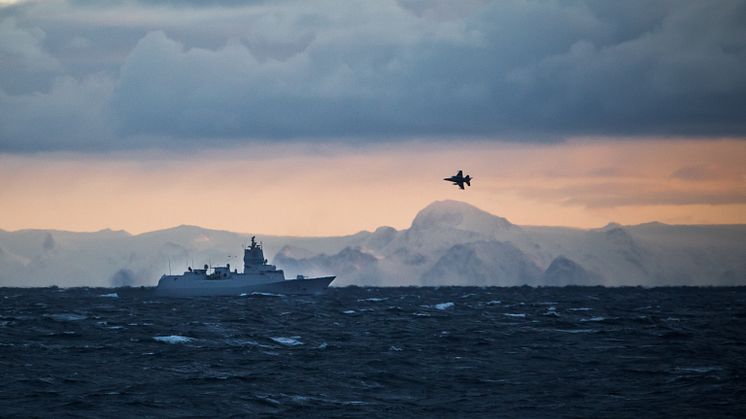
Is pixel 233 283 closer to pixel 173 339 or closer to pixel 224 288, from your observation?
pixel 224 288

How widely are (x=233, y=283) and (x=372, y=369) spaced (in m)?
110

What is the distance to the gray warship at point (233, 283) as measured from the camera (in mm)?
157750

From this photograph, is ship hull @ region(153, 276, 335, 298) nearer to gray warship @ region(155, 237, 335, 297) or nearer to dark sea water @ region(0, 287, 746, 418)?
gray warship @ region(155, 237, 335, 297)

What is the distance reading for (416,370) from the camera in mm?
49406

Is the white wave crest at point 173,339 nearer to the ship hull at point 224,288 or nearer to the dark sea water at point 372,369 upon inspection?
the dark sea water at point 372,369

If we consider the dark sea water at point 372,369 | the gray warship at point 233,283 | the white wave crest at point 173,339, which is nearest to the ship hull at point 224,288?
the gray warship at point 233,283

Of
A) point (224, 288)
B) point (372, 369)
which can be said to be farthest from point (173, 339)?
A: point (224, 288)

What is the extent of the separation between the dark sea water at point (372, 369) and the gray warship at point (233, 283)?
7620 cm

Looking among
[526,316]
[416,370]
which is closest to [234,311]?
[526,316]

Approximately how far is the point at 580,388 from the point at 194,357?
21908 mm

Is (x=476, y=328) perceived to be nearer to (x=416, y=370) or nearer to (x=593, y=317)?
(x=593, y=317)

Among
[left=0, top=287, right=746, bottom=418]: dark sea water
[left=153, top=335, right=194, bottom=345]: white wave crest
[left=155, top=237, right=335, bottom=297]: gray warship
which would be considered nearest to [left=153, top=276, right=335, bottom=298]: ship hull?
[left=155, top=237, right=335, bottom=297]: gray warship

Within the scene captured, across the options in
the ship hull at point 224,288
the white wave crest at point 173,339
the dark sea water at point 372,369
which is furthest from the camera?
the ship hull at point 224,288

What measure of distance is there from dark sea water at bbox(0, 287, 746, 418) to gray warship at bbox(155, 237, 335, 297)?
76.2m
